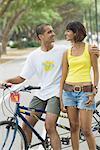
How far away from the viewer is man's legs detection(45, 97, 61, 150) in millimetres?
5469

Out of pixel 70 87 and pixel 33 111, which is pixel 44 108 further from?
pixel 70 87

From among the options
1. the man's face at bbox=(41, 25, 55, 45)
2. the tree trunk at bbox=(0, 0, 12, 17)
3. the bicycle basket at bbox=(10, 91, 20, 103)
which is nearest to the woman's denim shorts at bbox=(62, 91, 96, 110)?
the bicycle basket at bbox=(10, 91, 20, 103)

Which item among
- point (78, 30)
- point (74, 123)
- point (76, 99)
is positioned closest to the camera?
point (78, 30)

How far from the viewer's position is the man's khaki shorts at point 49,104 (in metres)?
5.50

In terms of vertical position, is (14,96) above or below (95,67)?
below

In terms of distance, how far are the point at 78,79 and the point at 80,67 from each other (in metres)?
0.13

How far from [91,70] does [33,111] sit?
931 millimetres

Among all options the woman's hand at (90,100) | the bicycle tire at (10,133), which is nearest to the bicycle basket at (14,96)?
the bicycle tire at (10,133)

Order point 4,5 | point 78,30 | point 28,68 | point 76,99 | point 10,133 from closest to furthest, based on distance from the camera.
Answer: point 78,30 < point 76,99 < point 10,133 < point 28,68 < point 4,5

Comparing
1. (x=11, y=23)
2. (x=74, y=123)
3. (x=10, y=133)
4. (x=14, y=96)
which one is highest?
(x=14, y=96)

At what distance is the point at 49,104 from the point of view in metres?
5.55

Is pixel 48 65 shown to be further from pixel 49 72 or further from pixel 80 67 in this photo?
pixel 80 67

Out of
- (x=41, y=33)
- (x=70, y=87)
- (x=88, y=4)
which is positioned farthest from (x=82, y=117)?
(x=88, y=4)

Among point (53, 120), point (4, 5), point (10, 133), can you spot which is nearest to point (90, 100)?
point (53, 120)
